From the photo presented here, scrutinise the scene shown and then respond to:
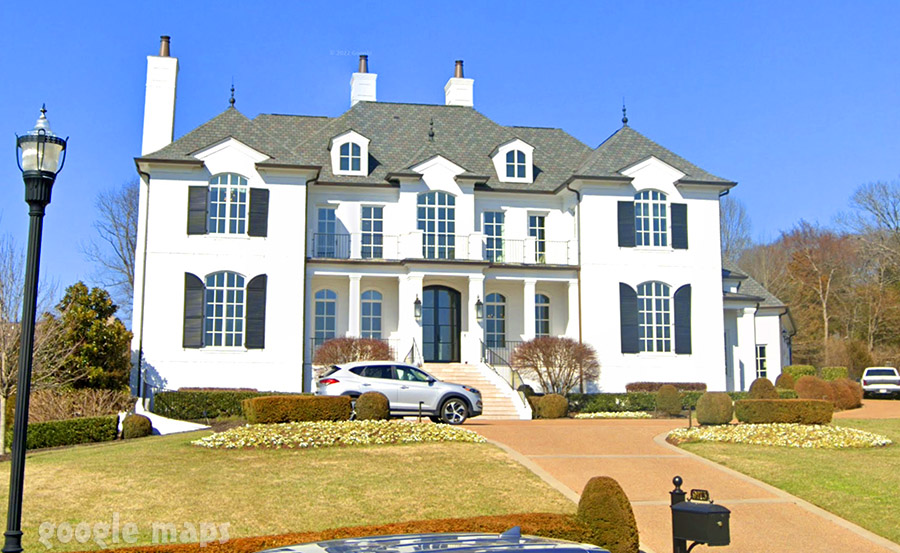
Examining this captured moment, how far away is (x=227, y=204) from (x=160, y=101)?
521 centimetres

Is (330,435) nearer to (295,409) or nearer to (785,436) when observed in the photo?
(295,409)

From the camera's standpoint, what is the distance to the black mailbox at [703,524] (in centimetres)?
682

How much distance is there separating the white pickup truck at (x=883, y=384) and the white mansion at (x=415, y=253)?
580 cm

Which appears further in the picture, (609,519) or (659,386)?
(659,386)

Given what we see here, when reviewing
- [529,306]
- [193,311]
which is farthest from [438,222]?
[193,311]

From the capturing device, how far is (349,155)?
31.3m

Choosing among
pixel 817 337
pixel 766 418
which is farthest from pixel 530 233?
pixel 817 337

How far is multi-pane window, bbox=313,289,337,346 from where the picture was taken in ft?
98.4

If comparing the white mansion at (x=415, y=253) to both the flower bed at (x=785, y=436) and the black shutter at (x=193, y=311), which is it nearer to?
the black shutter at (x=193, y=311)

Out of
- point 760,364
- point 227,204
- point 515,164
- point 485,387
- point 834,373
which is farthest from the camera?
point 834,373

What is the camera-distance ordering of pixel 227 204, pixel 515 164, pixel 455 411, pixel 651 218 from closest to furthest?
pixel 455 411 → pixel 227 204 → pixel 651 218 → pixel 515 164

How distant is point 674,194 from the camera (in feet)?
102

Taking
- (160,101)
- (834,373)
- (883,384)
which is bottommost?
(883,384)

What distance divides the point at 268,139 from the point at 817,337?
1622 inches
